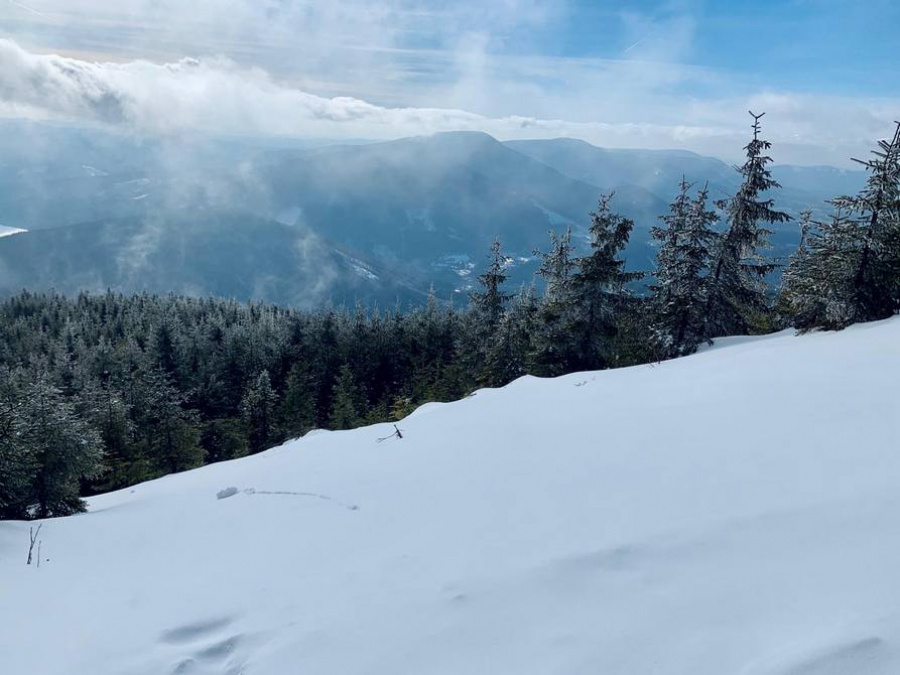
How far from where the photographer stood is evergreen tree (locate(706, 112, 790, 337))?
22.9m

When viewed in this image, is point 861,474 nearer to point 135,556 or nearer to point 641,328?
point 135,556

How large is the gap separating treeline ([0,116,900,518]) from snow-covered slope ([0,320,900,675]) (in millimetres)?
10673

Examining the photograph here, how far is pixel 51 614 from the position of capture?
17.9 ft

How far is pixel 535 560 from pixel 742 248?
23.4 m

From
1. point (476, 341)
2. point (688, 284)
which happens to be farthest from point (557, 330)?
point (476, 341)

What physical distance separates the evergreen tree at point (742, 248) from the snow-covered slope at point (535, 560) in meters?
15.3

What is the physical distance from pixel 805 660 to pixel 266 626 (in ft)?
13.9

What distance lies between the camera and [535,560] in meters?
4.92

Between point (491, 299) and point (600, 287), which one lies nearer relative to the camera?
point (600, 287)

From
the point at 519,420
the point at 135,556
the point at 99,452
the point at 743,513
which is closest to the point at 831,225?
the point at 519,420

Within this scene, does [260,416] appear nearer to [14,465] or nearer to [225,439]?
[225,439]

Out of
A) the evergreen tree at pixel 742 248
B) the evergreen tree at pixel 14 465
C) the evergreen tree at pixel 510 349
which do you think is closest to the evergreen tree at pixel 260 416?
the evergreen tree at pixel 510 349

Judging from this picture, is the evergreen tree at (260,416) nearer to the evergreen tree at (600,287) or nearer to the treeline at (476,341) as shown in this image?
the treeline at (476,341)

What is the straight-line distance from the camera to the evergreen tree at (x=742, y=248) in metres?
22.9
